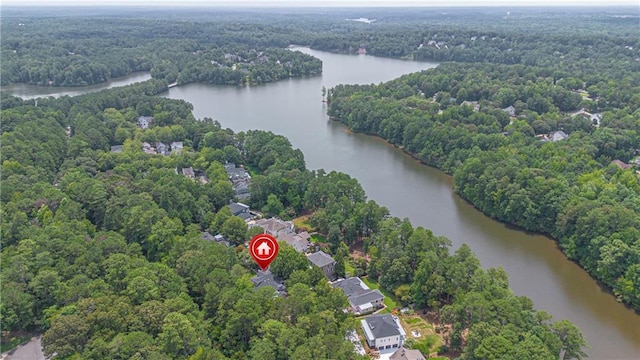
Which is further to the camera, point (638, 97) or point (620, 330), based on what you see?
point (638, 97)

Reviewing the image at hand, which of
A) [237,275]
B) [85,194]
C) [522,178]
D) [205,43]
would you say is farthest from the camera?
[205,43]

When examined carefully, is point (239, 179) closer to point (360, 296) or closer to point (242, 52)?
point (360, 296)

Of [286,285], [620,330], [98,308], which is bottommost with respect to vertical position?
[620,330]

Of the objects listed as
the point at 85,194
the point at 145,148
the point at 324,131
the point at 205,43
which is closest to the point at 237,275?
the point at 85,194

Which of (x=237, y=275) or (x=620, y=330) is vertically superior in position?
(x=237, y=275)

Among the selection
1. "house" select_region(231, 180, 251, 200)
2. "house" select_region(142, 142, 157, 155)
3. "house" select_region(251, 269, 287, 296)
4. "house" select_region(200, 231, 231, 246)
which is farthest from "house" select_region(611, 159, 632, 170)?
"house" select_region(142, 142, 157, 155)

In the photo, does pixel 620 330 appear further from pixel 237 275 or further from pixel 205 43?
pixel 205 43
